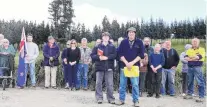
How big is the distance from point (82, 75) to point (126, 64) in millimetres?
4114

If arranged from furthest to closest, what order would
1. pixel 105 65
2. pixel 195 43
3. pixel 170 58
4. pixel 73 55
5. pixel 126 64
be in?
1. pixel 73 55
2. pixel 170 58
3. pixel 195 43
4. pixel 105 65
5. pixel 126 64

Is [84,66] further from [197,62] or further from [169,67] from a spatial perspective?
[197,62]

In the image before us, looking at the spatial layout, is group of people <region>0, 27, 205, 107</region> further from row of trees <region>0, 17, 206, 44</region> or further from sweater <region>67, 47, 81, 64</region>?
row of trees <region>0, 17, 206, 44</region>

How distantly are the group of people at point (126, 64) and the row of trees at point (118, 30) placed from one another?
164 ft

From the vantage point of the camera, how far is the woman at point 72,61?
1352 centimetres

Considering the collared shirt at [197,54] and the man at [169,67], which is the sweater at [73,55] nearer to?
the man at [169,67]

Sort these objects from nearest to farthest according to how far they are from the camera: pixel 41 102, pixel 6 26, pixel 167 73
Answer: pixel 41 102 → pixel 167 73 → pixel 6 26

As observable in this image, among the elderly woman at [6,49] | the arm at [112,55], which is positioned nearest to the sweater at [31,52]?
the elderly woman at [6,49]

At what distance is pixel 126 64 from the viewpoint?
9.87 meters

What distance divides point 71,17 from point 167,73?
65861mm

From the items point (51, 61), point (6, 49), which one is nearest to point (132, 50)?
point (51, 61)

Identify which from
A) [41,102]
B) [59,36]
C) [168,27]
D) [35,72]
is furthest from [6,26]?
[41,102]

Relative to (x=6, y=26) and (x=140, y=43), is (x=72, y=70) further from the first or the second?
(x=6, y=26)

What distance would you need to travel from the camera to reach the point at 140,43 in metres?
9.96
